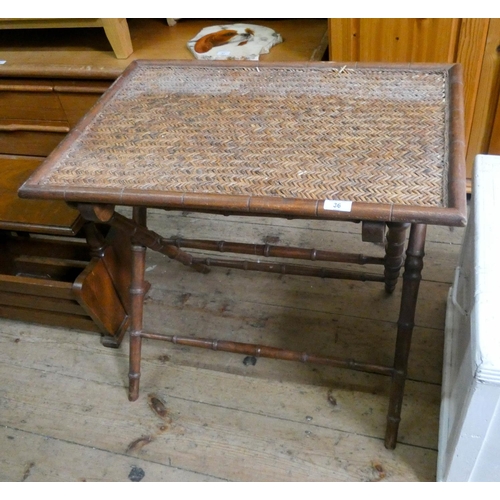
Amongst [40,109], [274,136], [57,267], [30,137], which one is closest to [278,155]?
[274,136]

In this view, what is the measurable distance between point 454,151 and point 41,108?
4.92 feet

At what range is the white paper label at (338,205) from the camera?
0.82 meters

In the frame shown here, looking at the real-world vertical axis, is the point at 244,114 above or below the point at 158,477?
above

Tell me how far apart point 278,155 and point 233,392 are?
0.67m

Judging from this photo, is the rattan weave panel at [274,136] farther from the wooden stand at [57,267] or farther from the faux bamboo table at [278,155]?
the wooden stand at [57,267]

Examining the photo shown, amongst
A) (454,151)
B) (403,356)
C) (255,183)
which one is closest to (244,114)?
(255,183)

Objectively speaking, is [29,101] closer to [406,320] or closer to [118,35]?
[118,35]

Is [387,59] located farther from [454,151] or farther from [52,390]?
[52,390]

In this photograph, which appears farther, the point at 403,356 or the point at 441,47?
the point at 441,47

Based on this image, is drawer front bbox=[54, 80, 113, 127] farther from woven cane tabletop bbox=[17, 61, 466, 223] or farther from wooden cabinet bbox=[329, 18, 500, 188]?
wooden cabinet bbox=[329, 18, 500, 188]

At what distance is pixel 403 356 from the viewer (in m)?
1.10

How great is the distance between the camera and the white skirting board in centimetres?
81

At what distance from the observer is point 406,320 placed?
1.08 meters

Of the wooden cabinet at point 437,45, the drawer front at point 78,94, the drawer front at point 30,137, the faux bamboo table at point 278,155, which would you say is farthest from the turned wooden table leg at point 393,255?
the drawer front at point 30,137
